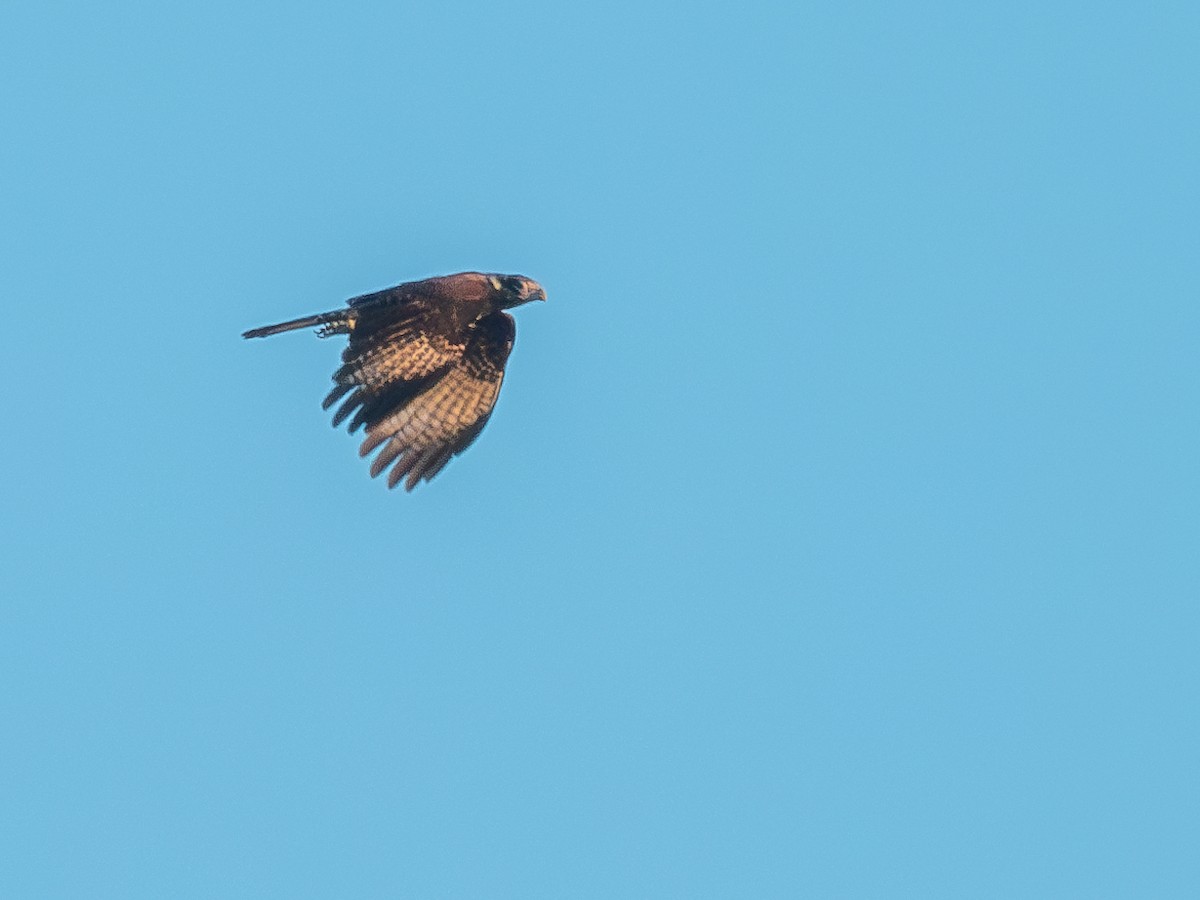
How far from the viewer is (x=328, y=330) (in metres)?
14.2

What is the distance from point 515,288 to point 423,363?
3.80 ft

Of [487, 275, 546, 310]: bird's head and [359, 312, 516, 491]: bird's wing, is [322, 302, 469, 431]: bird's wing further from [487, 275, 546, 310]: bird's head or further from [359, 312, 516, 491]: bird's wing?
[487, 275, 546, 310]: bird's head

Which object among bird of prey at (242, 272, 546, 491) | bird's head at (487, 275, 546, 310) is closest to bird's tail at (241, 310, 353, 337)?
bird of prey at (242, 272, 546, 491)

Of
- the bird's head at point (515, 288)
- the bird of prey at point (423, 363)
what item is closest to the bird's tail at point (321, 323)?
the bird of prey at point (423, 363)

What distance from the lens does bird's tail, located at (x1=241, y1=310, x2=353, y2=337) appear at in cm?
1375

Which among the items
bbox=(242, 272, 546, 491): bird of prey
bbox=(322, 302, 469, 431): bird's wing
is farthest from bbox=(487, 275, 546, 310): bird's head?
bbox=(322, 302, 469, 431): bird's wing

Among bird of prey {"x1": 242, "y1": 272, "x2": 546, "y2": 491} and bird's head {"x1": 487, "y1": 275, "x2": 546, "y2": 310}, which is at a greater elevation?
bird's head {"x1": 487, "y1": 275, "x2": 546, "y2": 310}

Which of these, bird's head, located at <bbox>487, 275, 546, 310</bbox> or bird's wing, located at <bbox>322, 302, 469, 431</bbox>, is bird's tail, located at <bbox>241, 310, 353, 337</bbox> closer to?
bird's wing, located at <bbox>322, 302, 469, 431</bbox>

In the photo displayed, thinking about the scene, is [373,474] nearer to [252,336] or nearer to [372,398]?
[372,398]

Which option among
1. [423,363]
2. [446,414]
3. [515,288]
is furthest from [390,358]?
[515,288]

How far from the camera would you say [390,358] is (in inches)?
573

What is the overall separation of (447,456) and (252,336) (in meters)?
2.15

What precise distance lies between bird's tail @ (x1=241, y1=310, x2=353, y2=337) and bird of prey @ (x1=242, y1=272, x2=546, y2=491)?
0.04 ft

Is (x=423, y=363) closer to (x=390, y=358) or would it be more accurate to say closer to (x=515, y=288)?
(x=390, y=358)
